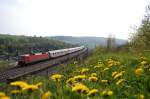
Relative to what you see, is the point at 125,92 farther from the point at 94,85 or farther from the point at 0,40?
the point at 0,40

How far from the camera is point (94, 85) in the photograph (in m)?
5.78

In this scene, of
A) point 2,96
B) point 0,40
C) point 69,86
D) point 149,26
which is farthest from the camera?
point 0,40

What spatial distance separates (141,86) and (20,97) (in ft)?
6.07

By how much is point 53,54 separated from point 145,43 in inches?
878

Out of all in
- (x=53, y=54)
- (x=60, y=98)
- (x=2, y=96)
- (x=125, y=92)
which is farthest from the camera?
(x=53, y=54)

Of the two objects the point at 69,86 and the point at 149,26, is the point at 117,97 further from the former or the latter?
the point at 149,26

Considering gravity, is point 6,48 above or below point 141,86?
below

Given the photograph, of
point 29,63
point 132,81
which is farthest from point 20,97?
point 29,63

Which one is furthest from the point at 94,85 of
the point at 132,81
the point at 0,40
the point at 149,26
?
the point at 0,40

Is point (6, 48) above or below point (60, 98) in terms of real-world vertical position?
below

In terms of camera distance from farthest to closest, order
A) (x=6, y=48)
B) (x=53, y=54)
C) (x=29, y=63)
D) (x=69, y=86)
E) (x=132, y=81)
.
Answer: (x=6, y=48), (x=53, y=54), (x=29, y=63), (x=132, y=81), (x=69, y=86)

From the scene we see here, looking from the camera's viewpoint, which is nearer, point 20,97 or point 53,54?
point 20,97

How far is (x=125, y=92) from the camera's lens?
5211 mm

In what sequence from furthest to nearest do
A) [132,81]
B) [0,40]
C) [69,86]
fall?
[0,40] → [132,81] → [69,86]
